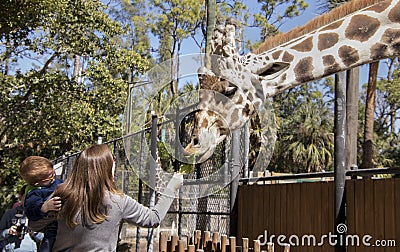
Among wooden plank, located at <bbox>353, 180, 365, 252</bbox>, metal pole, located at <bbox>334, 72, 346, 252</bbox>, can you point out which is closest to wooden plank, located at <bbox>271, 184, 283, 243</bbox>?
metal pole, located at <bbox>334, 72, 346, 252</bbox>

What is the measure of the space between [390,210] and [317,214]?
0.85 meters

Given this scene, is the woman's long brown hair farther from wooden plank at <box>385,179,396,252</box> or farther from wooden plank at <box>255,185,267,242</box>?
wooden plank at <box>255,185,267,242</box>

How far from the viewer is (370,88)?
1386 cm

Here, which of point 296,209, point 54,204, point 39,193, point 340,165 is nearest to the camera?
point 54,204

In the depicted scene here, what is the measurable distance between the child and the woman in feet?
0.65

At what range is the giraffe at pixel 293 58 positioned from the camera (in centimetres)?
366

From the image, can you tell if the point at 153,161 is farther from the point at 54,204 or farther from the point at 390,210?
the point at 54,204

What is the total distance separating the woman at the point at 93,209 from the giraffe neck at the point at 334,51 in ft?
6.38

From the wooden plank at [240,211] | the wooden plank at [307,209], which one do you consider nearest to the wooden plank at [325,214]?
the wooden plank at [307,209]

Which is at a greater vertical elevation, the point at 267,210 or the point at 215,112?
the point at 215,112

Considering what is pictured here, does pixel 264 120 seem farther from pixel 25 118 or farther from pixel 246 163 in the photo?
pixel 25 118

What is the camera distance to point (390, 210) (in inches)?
156

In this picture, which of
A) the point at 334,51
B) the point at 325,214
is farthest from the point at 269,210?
the point at 334,51

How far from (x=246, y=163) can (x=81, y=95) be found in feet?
30.3
